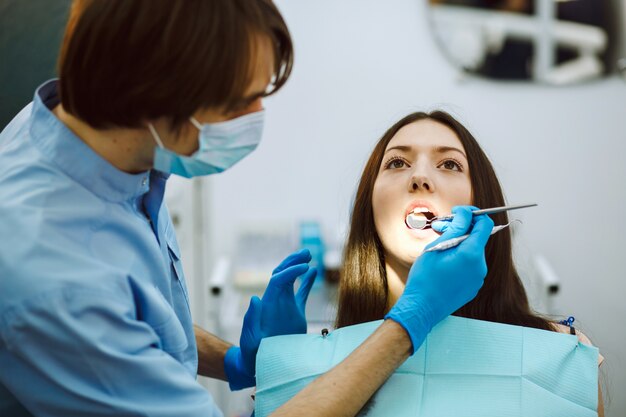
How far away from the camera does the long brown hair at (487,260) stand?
1478 mm

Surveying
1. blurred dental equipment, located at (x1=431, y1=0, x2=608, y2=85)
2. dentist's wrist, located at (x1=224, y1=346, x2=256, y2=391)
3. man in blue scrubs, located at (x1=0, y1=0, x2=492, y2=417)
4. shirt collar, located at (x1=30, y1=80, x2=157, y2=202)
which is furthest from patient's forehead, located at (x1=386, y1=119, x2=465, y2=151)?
blurred dental equipment, located at (x1=431, y1=0, x2=608, y2=85)

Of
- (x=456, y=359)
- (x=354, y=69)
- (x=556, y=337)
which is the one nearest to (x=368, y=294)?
(x=456, y=359)

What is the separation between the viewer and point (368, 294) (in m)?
1.58

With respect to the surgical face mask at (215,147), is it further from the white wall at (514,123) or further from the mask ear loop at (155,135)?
the white wall at (514,123)

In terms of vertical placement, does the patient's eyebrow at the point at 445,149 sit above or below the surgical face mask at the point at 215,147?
above

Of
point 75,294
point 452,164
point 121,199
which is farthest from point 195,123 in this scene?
point 452,164

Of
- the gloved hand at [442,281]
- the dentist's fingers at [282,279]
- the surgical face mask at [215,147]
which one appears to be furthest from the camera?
the dentist's fingers at [282,279]

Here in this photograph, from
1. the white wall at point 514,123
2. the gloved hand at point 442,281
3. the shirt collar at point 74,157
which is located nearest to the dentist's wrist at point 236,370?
the gloved hand at point 442,281

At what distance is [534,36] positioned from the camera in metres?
2.66

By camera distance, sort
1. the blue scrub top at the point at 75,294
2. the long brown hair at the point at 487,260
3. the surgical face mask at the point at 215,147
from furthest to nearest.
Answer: the long brown hair at the point at 487,260
the surgical face mask at the point at 215,147
the blue scrub top at the point at 75,294

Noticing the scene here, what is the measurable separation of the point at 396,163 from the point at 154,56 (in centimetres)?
80

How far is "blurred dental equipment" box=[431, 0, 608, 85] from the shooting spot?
8.67ft

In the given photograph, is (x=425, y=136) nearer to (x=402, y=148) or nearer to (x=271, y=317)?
(x=402, y=148)

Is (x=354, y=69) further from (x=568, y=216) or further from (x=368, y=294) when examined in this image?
(x=368, y=294)
